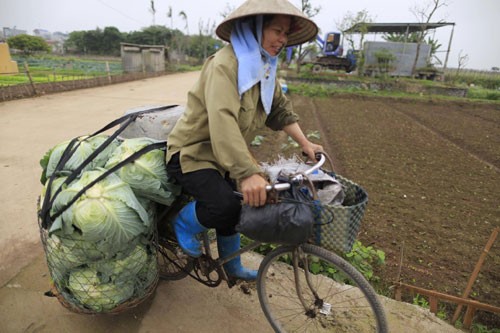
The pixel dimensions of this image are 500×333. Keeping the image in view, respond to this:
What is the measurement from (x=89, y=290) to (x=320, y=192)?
1414 millimetres

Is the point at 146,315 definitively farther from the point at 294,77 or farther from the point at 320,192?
the point at 294,77

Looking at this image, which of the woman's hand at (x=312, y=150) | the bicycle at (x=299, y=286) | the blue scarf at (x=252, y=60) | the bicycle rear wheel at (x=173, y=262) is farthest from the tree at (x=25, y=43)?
the woman's hand at (x=312, y=150)

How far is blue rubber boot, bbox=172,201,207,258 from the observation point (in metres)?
1.99

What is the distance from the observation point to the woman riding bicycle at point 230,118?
1544mm

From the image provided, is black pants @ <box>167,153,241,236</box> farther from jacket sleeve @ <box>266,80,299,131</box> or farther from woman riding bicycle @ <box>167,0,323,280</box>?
jacket sleeve @ <box>266,80,299,131</box>

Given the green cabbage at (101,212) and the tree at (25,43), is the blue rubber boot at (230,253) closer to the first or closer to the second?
the green cabbage at (101,212)

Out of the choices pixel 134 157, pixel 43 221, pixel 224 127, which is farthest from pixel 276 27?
pixel 43 221

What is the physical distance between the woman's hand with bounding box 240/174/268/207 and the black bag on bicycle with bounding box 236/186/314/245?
4 cm

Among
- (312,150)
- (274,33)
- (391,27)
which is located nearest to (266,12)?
(274,33)

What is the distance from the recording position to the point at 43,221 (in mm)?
1730

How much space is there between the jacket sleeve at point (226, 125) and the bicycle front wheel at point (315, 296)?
59 centimetres

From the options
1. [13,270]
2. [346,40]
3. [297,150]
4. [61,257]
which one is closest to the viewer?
[61,257]

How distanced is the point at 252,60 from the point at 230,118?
0.34 m

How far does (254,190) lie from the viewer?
1.51m
